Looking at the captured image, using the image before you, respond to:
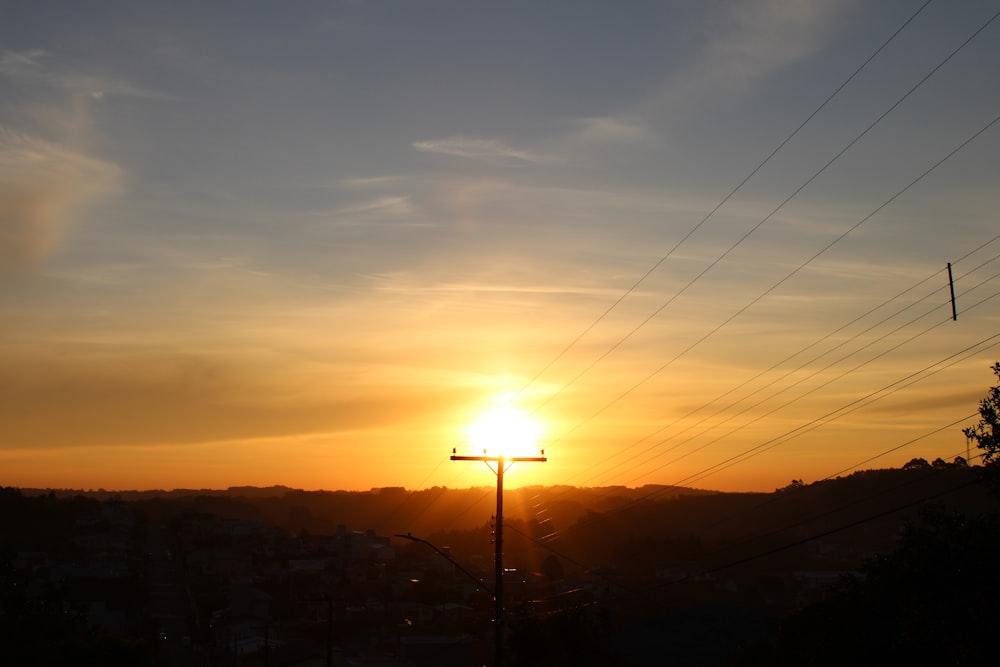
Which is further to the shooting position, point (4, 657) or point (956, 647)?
point (4, 657)

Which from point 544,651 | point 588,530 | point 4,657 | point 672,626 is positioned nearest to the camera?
point 4,657

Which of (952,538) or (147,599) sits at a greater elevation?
(952,538)

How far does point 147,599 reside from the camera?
113938mm

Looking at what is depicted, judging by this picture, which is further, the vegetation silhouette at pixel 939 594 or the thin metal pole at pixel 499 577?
the thin metal pole at pixel 499 577

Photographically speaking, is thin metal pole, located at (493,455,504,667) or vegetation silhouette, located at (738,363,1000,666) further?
thin metal pole, located at (493,455,504,667)

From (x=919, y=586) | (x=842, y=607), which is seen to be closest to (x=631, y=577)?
(x=842, y=607)

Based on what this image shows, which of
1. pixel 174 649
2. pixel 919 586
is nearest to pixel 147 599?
pixel 174 649

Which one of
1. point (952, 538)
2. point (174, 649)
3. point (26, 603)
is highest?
point (952, 538)

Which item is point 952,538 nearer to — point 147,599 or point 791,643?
point 791,643

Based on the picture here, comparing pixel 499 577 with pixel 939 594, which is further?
pixel 499 577

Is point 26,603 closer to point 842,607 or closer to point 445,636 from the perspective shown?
point 842,607

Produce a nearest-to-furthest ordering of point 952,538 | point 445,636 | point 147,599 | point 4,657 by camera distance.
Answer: point 952,538
point 4,657
point 445,636
point 147,599

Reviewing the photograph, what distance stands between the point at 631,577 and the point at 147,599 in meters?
64.7

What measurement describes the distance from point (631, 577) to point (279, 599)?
5027cm
